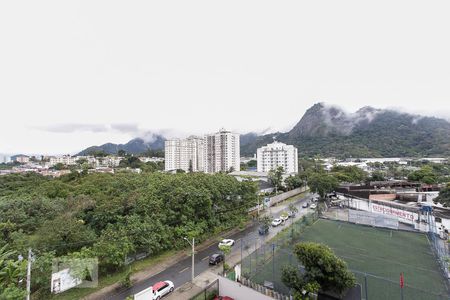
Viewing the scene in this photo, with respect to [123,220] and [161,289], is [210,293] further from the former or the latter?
[123,220]

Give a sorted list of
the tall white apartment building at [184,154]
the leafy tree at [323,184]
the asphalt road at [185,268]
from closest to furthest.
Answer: the asphalt road at [185,268]
the leafy tree at [323,184]
the tall white apartment building at [184,154]

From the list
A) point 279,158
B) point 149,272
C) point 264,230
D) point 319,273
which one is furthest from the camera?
point 279,158

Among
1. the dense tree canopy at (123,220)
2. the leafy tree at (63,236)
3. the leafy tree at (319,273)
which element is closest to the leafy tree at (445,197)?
the dense tree canopy at (123,220)

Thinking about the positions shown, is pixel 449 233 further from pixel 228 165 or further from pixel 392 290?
pixel 228 165

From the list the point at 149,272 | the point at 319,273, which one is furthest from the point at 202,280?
the point at 319,273

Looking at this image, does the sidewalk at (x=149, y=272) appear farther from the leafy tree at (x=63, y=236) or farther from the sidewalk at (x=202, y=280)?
the leafy tree at (x=63, y=236)

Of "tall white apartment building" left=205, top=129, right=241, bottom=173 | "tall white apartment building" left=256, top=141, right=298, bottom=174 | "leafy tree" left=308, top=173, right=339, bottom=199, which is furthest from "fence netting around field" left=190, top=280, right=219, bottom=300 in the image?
"tall white apartment building" left=205, top=129, right=241, bottom=173

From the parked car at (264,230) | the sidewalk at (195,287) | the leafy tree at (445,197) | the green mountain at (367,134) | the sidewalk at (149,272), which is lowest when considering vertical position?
the sidewalk at (195,287)
